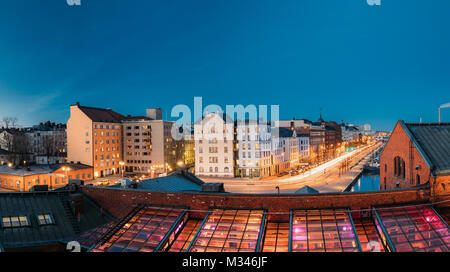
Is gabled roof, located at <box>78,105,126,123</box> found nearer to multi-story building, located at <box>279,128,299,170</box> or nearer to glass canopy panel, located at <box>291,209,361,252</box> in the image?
multi-story building, located at <box>279,128,299,170</box>

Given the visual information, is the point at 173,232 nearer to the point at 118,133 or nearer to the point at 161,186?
the point at 161,186

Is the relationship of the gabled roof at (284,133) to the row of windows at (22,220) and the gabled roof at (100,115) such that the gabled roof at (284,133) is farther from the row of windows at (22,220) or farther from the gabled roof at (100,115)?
the row of windows at (22,220)

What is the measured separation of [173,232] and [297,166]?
7623cm

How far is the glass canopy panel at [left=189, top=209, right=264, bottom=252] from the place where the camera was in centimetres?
1446

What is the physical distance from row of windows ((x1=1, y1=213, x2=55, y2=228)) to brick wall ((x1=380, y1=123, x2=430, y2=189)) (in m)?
25.7

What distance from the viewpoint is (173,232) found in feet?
53.1

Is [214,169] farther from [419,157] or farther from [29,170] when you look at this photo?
[419,157]

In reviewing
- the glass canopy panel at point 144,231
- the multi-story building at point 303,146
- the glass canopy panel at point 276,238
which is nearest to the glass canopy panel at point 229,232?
the glass canopy panel at point 276,238

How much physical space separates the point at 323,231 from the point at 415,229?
16.0 ft

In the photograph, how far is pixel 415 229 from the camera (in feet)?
48.8

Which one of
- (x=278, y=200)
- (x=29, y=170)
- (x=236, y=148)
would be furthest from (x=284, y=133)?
(x=278, y=200)

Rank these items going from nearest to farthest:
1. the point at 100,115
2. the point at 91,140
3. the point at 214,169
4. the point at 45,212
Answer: the point at 45,212
the point at 214,169
the point at 91,140
the point at 100,115

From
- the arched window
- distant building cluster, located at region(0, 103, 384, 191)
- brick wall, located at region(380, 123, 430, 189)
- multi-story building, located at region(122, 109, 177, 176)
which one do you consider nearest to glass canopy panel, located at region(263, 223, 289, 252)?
brick wall, located at region(380, 123, 430, 189)
